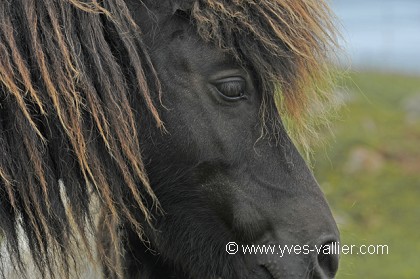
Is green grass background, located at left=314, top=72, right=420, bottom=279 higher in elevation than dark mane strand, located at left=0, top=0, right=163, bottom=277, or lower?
higher

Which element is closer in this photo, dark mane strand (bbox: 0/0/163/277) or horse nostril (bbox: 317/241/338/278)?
dark mane strand (bbox: 0/0/163/277)

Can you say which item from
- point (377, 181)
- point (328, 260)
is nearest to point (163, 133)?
point (328, 260)

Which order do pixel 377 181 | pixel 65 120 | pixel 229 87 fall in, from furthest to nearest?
pixel 377 181 < pixel 229 87 < pixel 65 120

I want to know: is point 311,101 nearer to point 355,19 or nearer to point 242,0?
point 242,0

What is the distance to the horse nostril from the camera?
2.87 meters

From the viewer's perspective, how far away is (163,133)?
2873mm

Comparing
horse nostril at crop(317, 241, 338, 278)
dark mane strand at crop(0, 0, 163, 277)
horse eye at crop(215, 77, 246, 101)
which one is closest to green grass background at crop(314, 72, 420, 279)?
horse nostril at crop(317, 241, 338, 278)

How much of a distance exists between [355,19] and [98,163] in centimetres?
2330

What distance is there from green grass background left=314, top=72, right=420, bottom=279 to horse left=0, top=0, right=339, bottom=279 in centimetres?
477

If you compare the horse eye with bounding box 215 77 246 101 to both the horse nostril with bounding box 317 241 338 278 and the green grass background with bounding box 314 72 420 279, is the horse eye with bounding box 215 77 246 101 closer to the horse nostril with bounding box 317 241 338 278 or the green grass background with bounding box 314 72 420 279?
the horse nostril with bounding box 317 241 338 278

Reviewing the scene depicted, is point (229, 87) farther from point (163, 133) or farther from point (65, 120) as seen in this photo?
point (65, 120)

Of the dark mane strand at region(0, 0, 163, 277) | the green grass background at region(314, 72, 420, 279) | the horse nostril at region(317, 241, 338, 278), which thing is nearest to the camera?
the dark mane strand at region(0, 0, 163, 277)

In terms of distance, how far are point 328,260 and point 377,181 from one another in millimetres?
8123

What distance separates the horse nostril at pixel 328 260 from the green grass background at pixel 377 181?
185 inches
